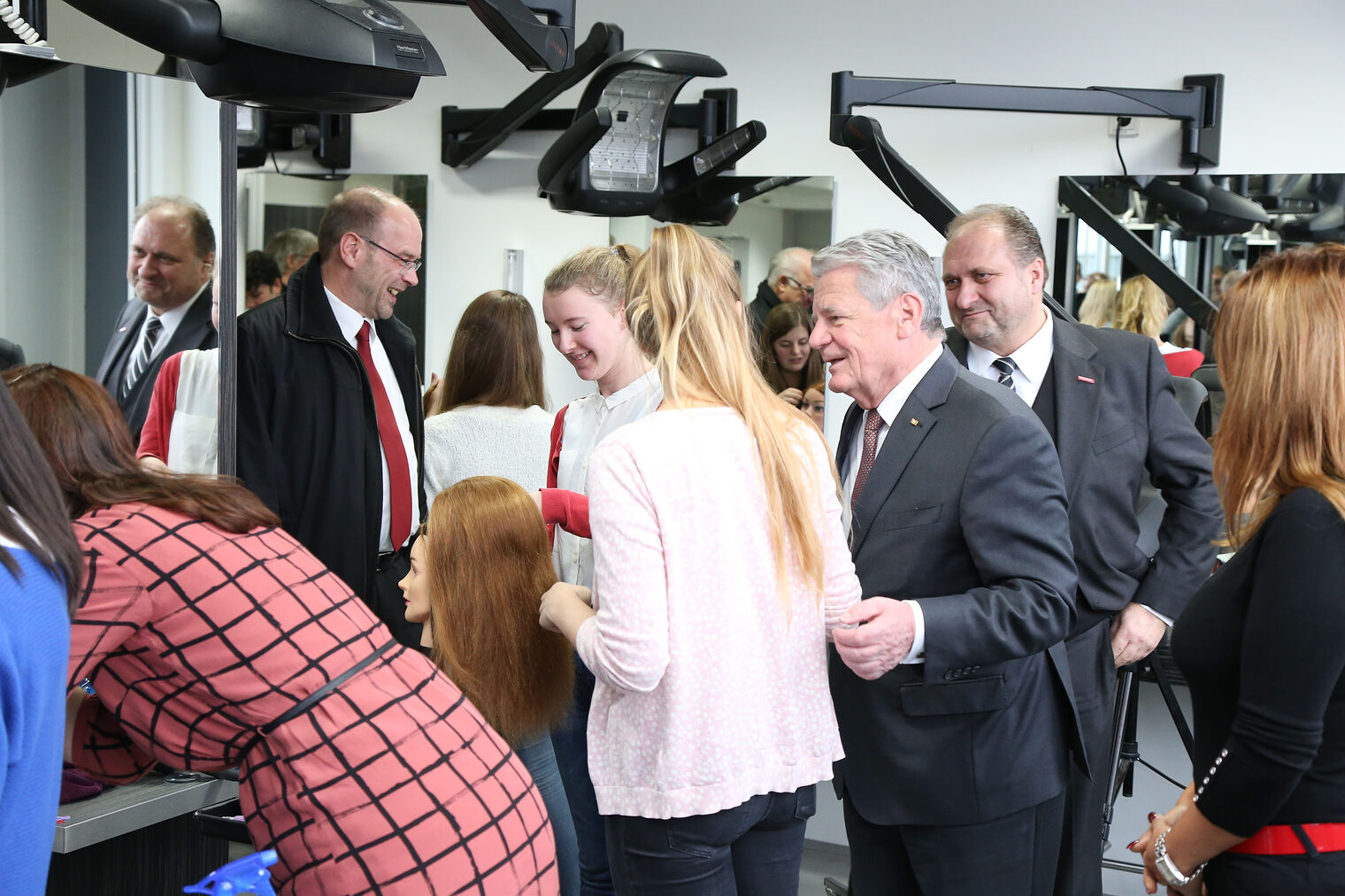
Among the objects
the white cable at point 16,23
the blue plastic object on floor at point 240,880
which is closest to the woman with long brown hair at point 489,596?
the blue plastic object on floor at point 240,880

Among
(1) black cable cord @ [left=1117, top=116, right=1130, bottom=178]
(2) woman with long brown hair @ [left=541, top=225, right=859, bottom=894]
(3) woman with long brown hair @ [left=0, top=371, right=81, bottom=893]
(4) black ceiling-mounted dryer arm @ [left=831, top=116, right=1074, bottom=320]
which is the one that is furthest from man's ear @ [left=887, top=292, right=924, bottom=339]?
(1) black cable cord @ [left=1117, top=116, right=1130, bottom=178]

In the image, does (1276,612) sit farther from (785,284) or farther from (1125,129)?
(785,284)

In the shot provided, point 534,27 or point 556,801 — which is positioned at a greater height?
point 534,27

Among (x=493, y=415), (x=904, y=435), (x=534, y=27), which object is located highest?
(x=534, y=27)

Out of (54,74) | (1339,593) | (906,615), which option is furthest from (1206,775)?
(54,74)

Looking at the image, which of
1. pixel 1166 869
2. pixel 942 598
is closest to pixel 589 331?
pixel 942 598

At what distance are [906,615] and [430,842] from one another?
2.30 feet

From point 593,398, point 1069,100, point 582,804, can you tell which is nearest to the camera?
point 582,804

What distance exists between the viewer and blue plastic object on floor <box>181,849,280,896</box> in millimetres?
2381

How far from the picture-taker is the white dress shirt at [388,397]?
9.52 feet

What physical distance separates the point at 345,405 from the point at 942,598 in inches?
63.9

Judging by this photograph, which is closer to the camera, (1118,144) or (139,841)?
(139,841)

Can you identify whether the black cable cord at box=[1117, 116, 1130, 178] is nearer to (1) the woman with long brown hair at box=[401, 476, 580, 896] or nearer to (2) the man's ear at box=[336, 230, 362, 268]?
(2) the man's ear at box=[336, 230, 362, 268]

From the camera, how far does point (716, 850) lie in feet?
5.12
